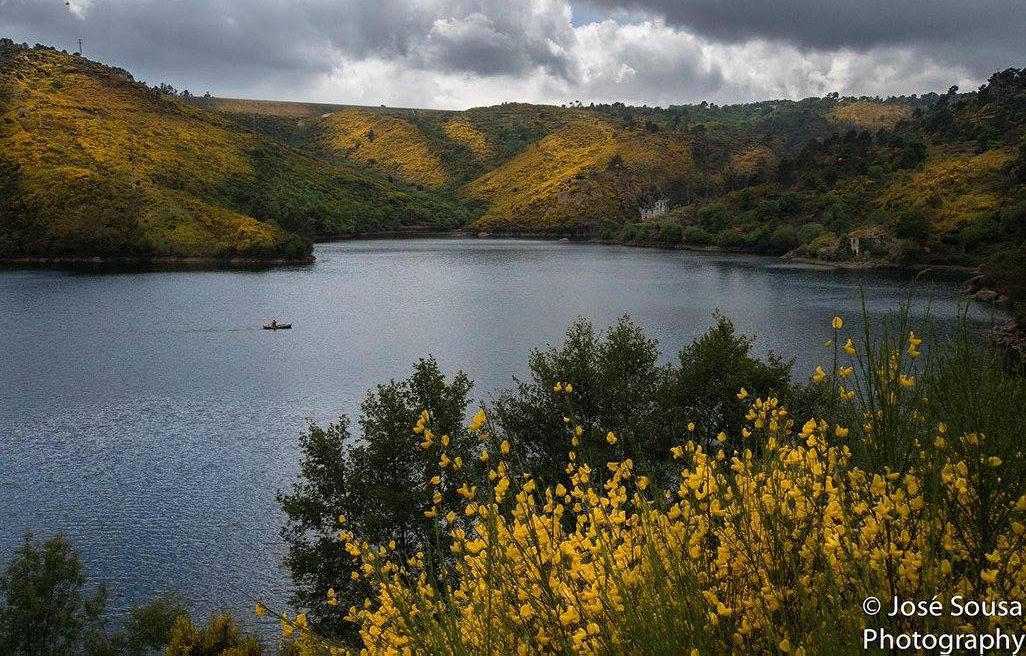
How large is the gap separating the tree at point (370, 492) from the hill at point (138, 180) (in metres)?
100

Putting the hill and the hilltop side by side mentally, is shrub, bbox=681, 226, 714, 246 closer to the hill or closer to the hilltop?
the hilltop

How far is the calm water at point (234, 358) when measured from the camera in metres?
29.5

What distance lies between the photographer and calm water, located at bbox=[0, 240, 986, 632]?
2950 cm

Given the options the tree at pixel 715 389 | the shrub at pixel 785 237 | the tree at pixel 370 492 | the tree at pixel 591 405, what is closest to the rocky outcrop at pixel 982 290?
the tree at pixel 715 389

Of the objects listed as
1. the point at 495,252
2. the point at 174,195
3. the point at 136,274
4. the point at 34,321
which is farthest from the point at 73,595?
the point at 495,252

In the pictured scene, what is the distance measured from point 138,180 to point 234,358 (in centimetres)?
8255

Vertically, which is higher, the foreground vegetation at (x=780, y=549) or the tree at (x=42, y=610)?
the foreground vegetation at (x=780, y=549)

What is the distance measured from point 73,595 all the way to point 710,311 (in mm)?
58218

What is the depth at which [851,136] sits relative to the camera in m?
147

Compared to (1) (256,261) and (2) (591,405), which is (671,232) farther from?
(2) (591,405)

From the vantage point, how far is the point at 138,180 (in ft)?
408

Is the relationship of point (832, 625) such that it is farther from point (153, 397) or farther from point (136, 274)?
point (136, 274)

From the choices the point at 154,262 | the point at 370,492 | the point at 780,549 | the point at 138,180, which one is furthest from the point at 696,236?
the point at 780,549

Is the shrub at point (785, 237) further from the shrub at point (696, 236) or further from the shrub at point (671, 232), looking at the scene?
the shrub at point (671, 232)
